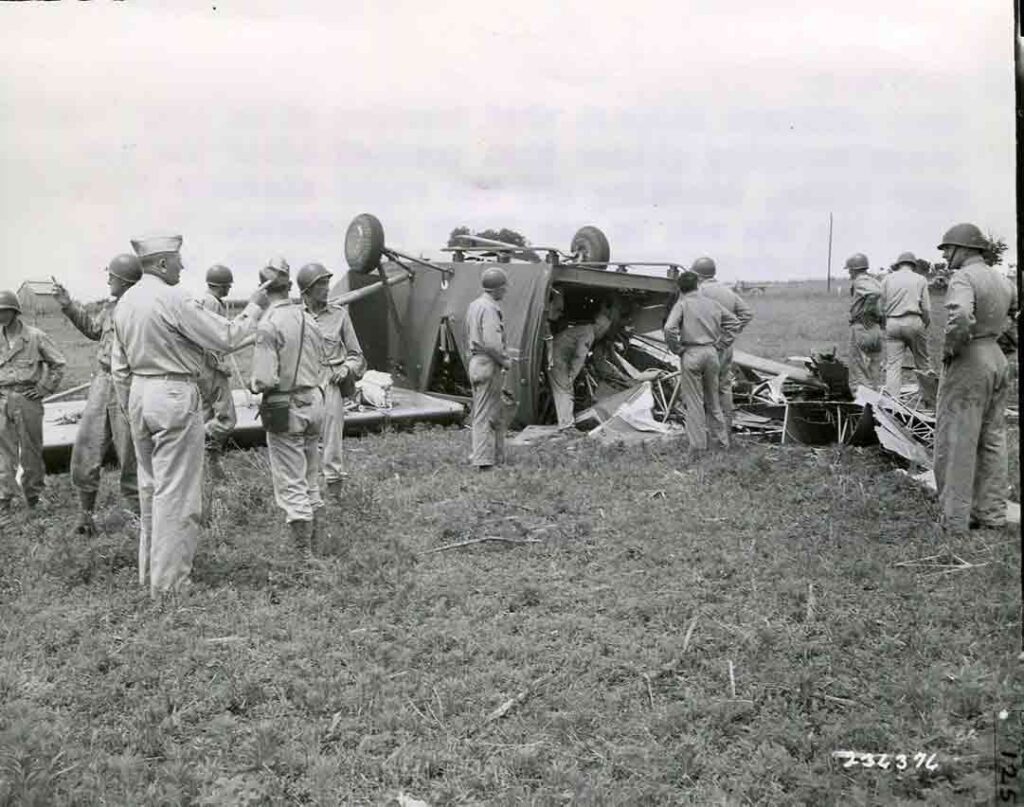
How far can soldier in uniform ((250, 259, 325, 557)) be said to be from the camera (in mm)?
5988

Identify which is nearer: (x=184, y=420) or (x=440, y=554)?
(x=184, y=420)

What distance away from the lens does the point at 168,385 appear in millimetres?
5418

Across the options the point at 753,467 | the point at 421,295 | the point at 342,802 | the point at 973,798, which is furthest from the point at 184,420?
the point at 421,295

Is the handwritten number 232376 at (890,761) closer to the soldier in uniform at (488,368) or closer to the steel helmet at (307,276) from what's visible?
the steel helmet at (307,276)

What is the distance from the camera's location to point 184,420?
5.44 metres

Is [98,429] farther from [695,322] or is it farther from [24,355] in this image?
[695,322]

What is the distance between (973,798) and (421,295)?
10.6 metres

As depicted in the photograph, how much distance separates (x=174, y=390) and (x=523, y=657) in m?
2.52

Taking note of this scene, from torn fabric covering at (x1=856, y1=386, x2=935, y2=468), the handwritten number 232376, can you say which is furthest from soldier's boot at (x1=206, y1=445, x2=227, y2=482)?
the handwritten number 232376

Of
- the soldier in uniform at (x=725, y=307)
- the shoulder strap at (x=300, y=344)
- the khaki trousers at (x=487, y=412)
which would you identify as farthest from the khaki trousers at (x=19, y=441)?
the soldier in uniform at (x=725, y=307)

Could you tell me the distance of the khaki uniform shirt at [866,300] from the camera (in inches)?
475

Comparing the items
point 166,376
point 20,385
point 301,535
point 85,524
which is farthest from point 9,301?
point 301,535

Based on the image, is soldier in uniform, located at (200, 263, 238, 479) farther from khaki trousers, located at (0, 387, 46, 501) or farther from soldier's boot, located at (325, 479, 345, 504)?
khaki trousers, located at (0, 387, 46, 501)

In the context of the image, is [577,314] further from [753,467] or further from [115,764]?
[115,764]
